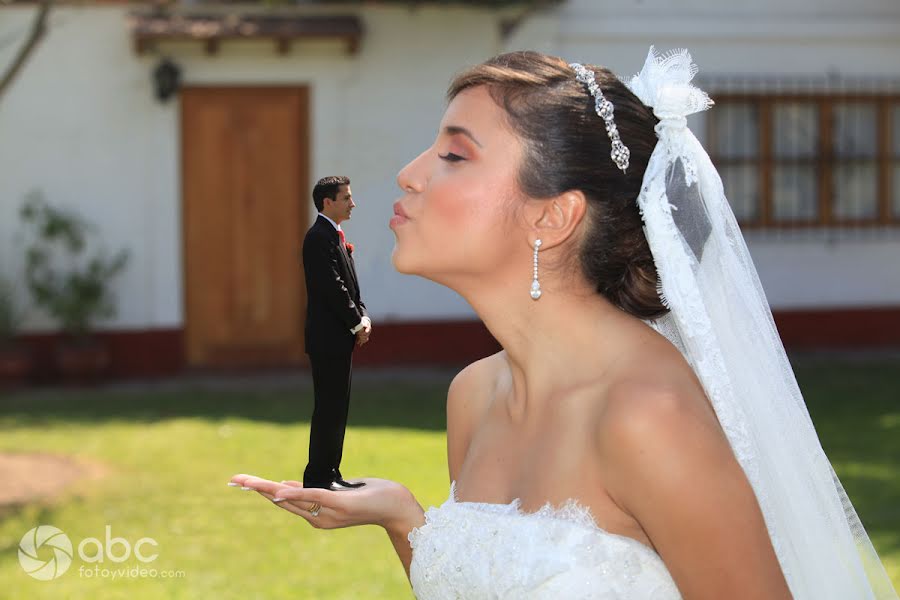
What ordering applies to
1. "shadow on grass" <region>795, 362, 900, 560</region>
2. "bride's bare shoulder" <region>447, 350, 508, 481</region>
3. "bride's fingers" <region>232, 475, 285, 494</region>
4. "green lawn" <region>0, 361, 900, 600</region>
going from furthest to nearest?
"shadow on grass" <region>795, 362, 900, 560</region>
"green lawn" <region>0, 361, 900, 600</region>
"bride's bare shoulder" <region>447, 350, 508, 481</region>
"bride's fingers" <region>232, 475, 285, 494</region>

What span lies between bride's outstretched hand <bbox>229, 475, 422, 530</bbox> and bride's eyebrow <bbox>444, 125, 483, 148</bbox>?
2.20ft

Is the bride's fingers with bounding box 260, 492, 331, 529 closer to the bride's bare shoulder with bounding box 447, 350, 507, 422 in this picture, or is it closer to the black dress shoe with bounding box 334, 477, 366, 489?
the black dress shoe with bounding box 334, 477, 366, 489

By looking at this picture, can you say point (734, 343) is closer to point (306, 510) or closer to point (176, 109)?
point (306, 510)

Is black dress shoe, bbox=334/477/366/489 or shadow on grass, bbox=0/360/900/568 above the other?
black dress shoe, bbox=334/477/366/489

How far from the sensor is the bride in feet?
7.25

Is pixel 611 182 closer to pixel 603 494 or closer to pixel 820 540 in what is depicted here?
pixel 603 494

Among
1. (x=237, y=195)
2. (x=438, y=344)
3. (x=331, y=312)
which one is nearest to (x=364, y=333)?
(x=331, y=312)

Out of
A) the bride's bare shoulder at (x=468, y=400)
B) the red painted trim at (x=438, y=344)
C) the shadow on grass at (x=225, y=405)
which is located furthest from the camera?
the red painted trim at (x=438, y=344)

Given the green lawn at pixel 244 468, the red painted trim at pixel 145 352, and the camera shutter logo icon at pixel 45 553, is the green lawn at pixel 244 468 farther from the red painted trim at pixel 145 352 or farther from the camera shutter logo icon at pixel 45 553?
the red painted trim at pixel 145 352

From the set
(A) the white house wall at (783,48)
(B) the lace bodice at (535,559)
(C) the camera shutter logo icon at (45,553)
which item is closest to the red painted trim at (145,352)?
(A) the white house wall at (783,48)

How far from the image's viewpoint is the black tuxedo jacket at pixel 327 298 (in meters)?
2.00

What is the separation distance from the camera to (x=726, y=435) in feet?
8.03

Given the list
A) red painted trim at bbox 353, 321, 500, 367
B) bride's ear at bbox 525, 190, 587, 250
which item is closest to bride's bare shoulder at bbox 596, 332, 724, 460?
bride's ear at bbox 525, 190, 587, 250

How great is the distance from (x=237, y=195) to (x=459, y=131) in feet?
35.4
